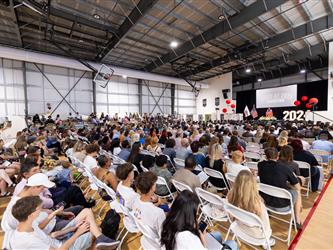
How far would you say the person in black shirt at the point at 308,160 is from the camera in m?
3.55

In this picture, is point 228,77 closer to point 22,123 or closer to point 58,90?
point 58,90

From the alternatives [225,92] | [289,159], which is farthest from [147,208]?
[225,92]

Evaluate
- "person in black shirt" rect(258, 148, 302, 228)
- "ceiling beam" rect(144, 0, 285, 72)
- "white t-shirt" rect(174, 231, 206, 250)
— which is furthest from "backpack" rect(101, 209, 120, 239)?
"ceiling beam" rect(144, 0, 285, 72)

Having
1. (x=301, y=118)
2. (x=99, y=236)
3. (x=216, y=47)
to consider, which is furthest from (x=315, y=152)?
(x=301, y=118)

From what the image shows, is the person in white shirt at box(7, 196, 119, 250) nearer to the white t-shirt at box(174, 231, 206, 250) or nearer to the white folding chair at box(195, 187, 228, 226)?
the white t-shirt at box(174, 231, 206, 250)

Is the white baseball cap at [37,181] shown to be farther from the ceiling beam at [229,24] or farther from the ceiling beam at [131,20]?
the ceiling beam at [229,24]

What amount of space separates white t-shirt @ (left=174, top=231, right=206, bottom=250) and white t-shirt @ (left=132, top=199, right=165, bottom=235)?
39 cm

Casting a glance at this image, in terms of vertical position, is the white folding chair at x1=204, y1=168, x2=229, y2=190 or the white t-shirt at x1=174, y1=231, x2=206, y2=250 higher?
the white t-shirt at x1=174, y1=231, x2=206, y2=250

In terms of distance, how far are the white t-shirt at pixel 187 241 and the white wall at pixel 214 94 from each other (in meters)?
19.7

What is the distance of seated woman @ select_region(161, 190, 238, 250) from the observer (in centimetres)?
129

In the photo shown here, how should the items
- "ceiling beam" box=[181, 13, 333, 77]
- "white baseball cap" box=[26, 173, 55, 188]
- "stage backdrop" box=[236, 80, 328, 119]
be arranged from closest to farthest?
"white baseball cap" box=[26, 173, 55, 188]
"ceiling beam" box=[181, 13, 333, 77]
"stage backdrop" box=[236, 80, 328, 119]

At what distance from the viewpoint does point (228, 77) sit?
19.3 m

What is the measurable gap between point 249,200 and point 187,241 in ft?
2.90

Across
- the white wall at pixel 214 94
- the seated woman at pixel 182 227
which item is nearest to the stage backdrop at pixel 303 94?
the white wall at pixel 214 94
